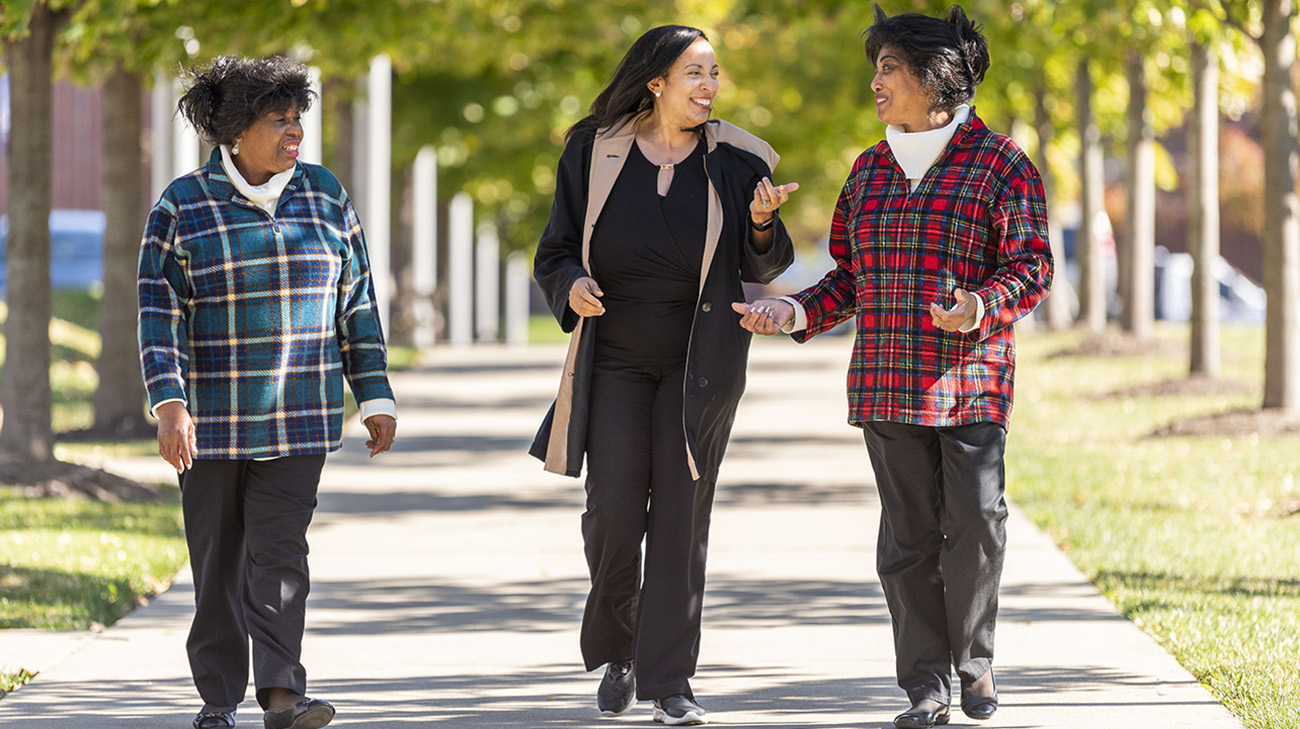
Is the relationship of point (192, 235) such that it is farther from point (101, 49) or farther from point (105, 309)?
point (105, 309)

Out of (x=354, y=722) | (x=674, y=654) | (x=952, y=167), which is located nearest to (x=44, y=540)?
(x=354, y=722)

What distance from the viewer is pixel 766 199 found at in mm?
4691

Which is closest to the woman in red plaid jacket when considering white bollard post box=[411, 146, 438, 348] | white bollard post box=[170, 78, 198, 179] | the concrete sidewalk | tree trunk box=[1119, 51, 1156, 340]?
the concrete sidewalk

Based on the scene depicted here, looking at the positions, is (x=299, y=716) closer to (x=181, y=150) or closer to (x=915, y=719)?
(x=915, y=719)

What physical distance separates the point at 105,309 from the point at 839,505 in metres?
5.50

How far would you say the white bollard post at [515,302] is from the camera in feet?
108

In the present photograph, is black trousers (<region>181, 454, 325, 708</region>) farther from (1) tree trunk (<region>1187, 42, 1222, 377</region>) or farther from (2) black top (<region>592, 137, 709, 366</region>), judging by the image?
(1) tree trunk (<region>1187, 42, 1222, 377</region>)

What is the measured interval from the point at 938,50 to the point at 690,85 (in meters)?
0.68

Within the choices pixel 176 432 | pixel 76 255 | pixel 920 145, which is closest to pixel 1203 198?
pixel 920 145

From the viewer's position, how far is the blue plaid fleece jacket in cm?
455

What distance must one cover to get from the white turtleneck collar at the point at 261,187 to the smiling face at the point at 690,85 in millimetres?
1054

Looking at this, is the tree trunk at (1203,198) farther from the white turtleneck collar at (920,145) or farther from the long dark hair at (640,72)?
the long dark hair at (640,72)

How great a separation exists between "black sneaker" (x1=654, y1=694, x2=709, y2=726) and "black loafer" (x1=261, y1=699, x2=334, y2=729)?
932 millimetres

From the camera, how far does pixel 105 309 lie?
1203cm
